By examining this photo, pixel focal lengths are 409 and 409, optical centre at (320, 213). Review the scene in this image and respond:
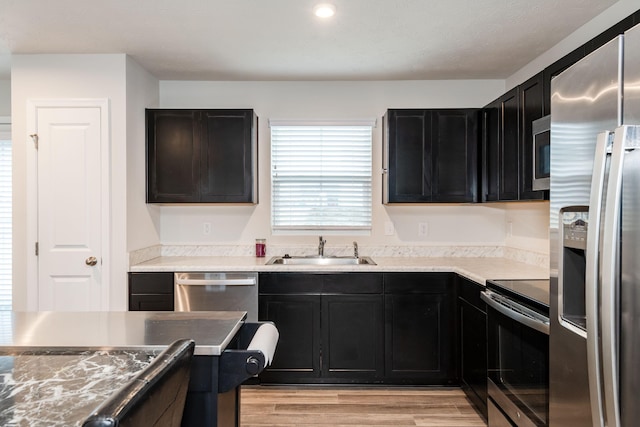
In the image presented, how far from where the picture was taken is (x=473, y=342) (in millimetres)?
2678

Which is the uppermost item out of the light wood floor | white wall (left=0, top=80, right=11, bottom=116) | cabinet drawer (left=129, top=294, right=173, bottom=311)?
white wall (left=0, top=80, right=11, bottom=116)

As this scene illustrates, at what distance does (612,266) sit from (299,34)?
2273 millimetres

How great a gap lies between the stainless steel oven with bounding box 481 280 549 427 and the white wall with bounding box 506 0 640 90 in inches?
59.8

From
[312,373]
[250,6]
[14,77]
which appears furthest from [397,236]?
[14,77]

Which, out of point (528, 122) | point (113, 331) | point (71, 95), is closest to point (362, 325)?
point (528, 122)

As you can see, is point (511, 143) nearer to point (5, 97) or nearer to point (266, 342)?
point (266, 342)

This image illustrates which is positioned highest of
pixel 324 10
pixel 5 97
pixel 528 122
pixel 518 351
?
pixel 324 10

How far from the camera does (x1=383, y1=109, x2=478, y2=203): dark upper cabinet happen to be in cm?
327

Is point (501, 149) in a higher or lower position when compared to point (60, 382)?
higher

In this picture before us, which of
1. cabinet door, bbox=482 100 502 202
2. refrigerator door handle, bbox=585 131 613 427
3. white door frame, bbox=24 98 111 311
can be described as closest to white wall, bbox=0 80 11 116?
white door frame, bbox=24 98 111 311

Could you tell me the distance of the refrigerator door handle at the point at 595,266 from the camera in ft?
3.78

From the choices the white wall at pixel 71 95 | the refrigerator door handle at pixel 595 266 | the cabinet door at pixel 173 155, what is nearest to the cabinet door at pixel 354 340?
the cabinet door at pixel 173 155

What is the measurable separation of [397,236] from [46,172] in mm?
2852

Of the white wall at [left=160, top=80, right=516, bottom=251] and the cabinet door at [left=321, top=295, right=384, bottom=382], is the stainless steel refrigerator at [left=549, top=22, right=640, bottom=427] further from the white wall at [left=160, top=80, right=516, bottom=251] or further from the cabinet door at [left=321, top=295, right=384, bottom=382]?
the white wall at [left=160, top=80, right=516, bottom=251]
